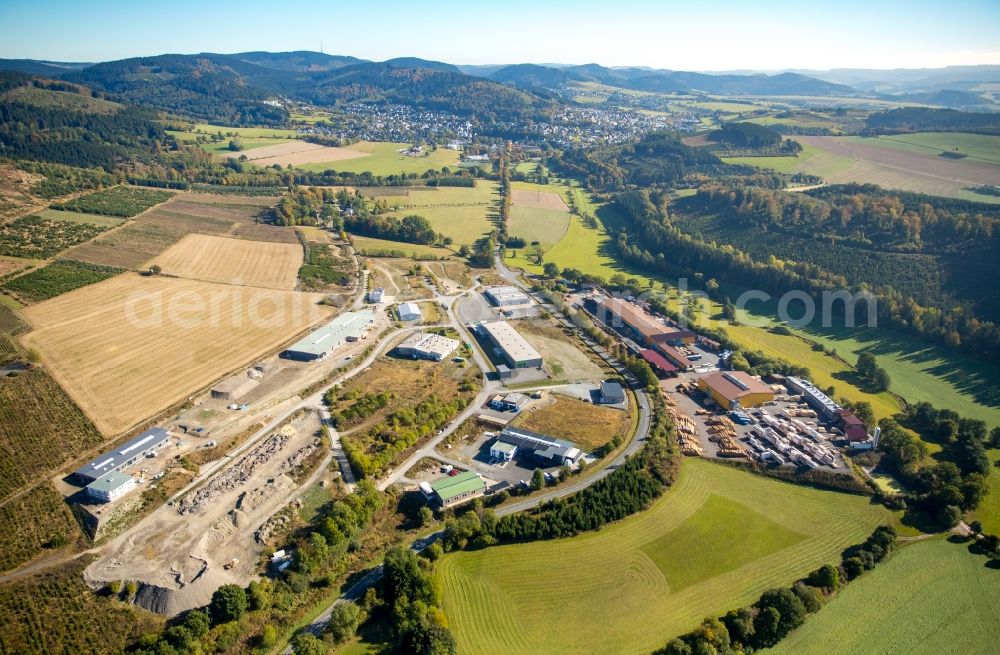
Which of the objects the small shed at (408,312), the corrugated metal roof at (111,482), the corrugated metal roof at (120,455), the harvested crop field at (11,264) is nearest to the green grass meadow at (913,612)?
the corrugated metal roof at (111,482)

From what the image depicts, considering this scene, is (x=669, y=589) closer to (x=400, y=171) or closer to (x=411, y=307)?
(x=411, y=307)

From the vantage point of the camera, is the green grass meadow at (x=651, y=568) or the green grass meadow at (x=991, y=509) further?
the green grass meadow at (x=991, y=509)

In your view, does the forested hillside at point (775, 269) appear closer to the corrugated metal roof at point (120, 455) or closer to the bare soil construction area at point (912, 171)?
the bare soil construction area at point (912, 171)

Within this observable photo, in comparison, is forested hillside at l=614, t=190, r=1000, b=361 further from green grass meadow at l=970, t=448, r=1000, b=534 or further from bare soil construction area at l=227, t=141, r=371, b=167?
bare soil construction area at l=227, t=141, r=371, b=167

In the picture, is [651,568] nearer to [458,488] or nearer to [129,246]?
[458,488]

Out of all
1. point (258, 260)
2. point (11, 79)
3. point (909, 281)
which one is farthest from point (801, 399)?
point (11, 79)

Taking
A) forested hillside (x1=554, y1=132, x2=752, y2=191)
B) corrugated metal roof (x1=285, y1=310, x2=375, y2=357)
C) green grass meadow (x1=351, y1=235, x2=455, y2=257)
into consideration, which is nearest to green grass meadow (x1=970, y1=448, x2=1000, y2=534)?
corrugated metal roof (x1=285, y1=310, x2=375, y2=357)

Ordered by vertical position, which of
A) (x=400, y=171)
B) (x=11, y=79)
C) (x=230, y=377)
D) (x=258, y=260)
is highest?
(x=11, y=79)
